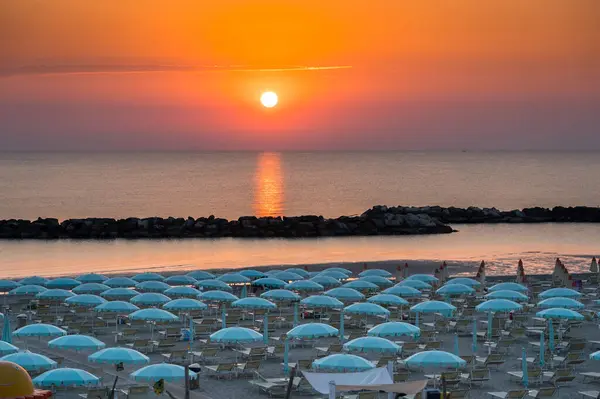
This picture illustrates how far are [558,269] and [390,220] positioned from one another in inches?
1305

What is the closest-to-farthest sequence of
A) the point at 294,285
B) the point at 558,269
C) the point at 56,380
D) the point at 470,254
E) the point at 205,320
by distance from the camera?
the point at 56,380 < the point at 205,320 < the point at 294,285 < the point at 558,269 < the point at 470,254

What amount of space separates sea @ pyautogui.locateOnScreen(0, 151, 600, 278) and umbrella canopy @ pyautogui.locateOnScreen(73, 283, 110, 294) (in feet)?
49.5

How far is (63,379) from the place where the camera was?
18.9m

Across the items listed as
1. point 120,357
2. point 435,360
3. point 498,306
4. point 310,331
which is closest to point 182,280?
point 310,331

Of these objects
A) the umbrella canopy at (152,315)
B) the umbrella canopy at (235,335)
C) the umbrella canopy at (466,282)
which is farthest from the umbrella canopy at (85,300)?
the umbrella canopy at (466,282)

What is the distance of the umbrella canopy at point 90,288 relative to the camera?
99.7ft

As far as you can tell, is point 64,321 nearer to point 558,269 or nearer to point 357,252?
point 558,269

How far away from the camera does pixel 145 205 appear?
114625 mm

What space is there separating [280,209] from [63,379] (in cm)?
8892

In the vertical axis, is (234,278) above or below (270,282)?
above

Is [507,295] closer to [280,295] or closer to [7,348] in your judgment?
[280,295]

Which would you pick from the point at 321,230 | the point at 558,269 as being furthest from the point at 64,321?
the point at 321,230

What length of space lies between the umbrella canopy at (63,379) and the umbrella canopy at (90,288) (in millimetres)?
11396

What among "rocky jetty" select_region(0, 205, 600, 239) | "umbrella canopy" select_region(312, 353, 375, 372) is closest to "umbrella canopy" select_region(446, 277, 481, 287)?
"umbrella canopy" select_region(312, 353, 375, 372)
